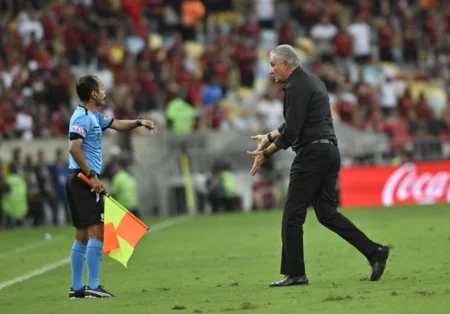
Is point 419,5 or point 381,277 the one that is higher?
point 419,5

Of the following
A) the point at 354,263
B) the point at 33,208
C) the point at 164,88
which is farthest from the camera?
the point at 164,88

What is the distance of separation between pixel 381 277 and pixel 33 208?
17.0m

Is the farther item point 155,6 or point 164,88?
point 155,6

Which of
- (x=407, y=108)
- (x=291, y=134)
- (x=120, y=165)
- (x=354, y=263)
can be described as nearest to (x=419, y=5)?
(x=407, y=108)

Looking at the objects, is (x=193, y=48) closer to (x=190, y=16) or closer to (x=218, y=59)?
(x=190, y=16)

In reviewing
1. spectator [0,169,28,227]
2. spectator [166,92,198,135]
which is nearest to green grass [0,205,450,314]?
spectator [0,169,28,227]

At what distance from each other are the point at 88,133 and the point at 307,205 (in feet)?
6.93

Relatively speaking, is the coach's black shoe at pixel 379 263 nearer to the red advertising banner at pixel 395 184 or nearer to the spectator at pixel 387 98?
the red advertising banner at pixel 395 184

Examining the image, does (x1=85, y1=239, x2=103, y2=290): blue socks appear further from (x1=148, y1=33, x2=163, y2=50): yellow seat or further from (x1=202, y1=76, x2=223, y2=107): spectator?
(x1=148, y1=33, x2=163, y2=50): yellow seat

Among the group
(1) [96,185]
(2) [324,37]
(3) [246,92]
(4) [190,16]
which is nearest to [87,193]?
(1) [96,185]

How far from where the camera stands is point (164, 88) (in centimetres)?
2980

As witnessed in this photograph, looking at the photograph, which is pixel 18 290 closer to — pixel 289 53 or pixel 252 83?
pixel 289 53

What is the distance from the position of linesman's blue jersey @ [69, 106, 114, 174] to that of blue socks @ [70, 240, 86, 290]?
2.34ft

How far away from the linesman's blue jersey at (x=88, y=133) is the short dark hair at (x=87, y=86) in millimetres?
123
